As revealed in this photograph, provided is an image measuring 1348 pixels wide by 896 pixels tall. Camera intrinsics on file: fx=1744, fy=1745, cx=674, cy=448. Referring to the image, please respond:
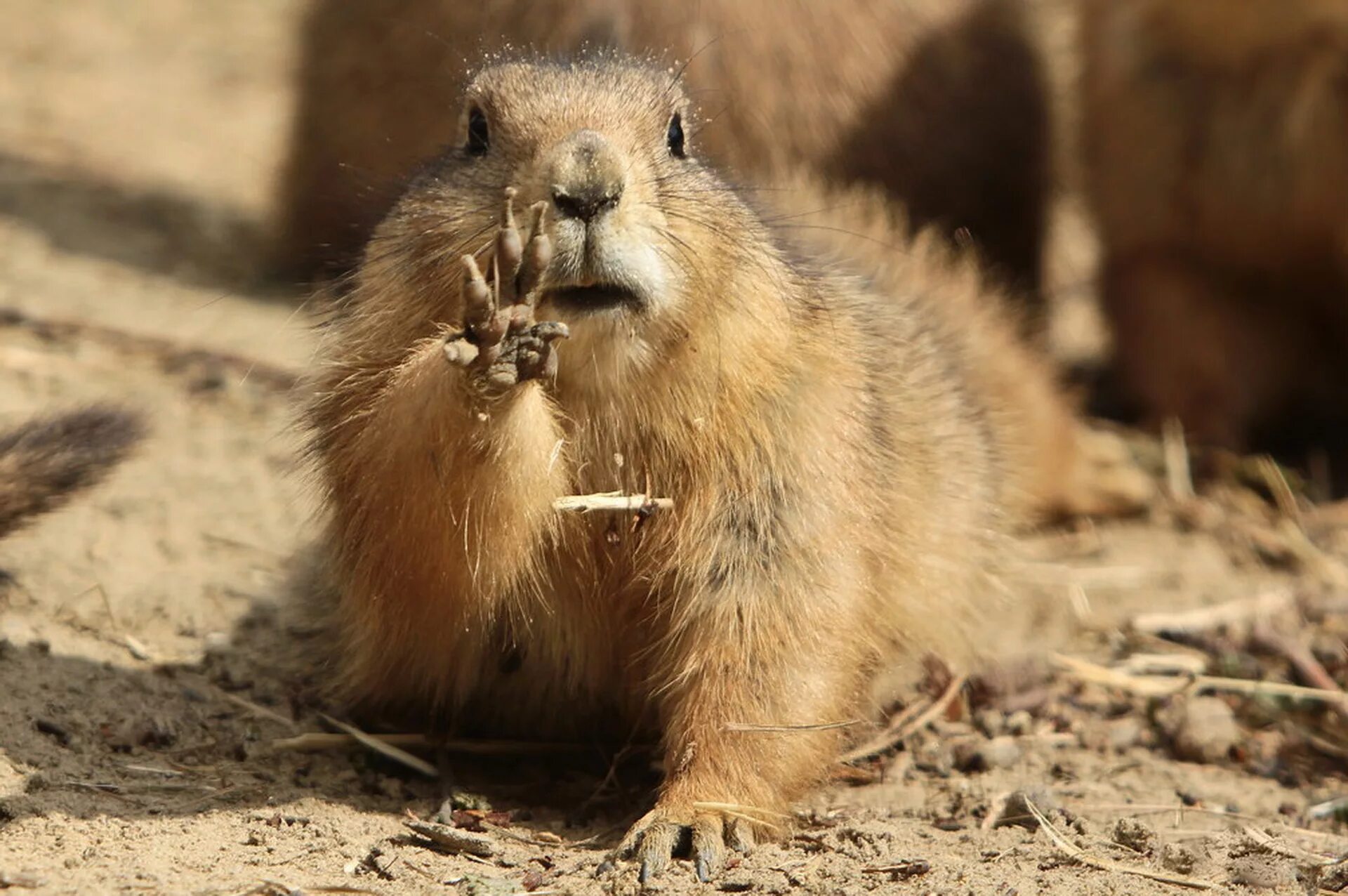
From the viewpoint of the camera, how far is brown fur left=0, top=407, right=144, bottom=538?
4633 millimetres

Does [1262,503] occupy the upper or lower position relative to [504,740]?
upper

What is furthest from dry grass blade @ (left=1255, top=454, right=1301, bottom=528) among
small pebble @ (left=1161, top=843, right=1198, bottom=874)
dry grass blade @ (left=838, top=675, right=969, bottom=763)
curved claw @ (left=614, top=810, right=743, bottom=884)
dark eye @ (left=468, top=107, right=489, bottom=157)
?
dark eye @ (left=468, top=107, right=489, bottom=157)

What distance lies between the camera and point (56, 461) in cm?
466

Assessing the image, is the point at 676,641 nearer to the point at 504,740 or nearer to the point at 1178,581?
the point at 504,740

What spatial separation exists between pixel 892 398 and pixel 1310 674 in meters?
1.87

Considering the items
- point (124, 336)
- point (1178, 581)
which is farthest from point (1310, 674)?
point (124, 336)

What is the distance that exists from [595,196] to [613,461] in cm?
79

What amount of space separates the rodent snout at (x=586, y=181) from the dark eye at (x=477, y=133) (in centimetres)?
Result: 55

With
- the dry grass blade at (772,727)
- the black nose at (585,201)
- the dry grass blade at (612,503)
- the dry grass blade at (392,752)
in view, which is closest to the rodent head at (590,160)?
the black nose at (585,201)

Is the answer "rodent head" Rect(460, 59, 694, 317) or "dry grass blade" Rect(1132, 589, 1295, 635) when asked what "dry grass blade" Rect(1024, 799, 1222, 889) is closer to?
"rodent head" Rect(460, 59, 694, 317)

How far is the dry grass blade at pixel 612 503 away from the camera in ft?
14.0

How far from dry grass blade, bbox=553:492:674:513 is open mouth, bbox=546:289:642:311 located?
0.54m

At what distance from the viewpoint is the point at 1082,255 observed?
10914mm

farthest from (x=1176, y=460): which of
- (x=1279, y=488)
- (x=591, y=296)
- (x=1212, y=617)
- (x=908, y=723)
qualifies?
(x=591, y=296)
